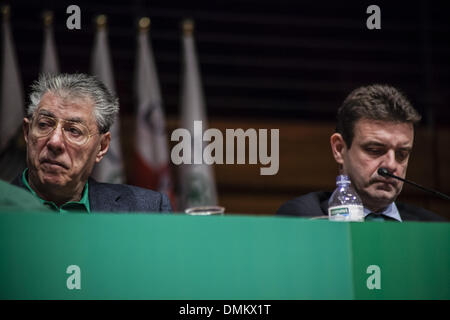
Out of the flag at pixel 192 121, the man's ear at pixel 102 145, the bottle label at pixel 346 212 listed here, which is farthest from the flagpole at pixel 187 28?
the bottle label at pixel 346 212

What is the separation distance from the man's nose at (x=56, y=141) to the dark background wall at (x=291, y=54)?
2767mm

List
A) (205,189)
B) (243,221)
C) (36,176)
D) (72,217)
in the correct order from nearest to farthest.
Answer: (72,217)
(243,221)
(36,176)
(205,189)

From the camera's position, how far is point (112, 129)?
4.43 metres

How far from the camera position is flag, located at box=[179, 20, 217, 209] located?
15.7 feet

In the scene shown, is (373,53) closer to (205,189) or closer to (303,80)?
(303,80)

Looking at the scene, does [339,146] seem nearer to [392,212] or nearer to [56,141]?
[392,212]

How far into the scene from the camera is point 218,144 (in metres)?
4.96

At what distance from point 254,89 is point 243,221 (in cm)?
368

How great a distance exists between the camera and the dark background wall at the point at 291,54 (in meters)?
5.34

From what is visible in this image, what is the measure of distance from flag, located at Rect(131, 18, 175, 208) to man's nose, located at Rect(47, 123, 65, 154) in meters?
2.26

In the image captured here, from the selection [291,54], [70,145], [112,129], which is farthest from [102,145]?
[291,54]

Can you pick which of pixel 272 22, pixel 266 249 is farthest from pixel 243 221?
pixel 272 22

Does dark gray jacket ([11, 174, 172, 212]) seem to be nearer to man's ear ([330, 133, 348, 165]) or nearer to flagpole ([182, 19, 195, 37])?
man's ear ([330, 133, 348, 165])

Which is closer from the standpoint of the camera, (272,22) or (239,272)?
(239,272)
